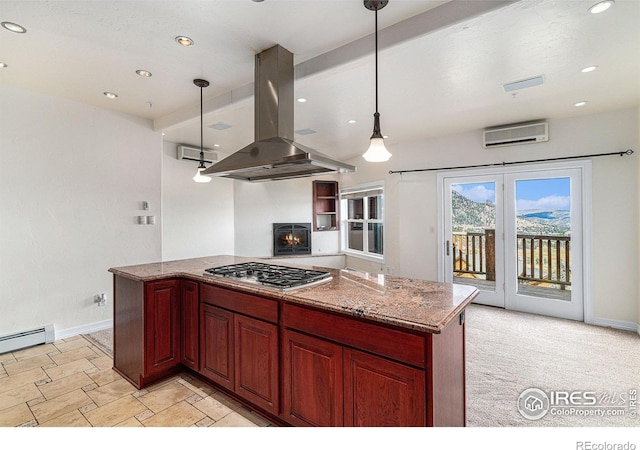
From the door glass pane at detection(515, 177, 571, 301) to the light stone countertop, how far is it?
310 centimetres

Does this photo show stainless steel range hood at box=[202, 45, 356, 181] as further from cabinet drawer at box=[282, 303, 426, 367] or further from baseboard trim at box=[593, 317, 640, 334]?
baseboard trim at box=[593, 317, 640, 334]

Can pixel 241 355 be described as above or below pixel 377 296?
below

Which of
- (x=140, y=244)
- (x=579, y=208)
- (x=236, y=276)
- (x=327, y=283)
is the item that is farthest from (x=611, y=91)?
(x=140, y=244)

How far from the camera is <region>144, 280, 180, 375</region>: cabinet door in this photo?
238cm

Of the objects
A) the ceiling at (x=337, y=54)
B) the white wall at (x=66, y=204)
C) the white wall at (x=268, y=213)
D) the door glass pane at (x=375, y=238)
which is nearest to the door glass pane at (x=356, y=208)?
the door glass pane at (x=375, y=238)

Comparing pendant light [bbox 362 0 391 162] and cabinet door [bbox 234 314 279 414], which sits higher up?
pendant light [bbox 362 0 391 162]

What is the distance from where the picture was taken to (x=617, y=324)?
3678mm

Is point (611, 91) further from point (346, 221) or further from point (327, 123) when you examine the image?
point (346, 221)

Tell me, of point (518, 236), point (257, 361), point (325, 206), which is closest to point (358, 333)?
point (257, 361)

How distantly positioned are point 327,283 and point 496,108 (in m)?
3.14

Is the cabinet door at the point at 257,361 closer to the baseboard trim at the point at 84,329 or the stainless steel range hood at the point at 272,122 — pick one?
the stainless steel range hood at the point at 272,122

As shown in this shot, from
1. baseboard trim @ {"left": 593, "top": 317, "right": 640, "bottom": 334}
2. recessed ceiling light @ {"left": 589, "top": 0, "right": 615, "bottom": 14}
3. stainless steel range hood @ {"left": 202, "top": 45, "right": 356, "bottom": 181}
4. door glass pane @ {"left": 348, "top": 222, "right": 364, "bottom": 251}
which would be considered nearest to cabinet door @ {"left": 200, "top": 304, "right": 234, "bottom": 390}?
stainless steel range hood @ {"left": 202, "top": 45, "right": 356, "bottom": 181}

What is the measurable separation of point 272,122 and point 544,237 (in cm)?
402

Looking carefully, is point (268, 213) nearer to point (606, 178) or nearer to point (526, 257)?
point (526, 257)
